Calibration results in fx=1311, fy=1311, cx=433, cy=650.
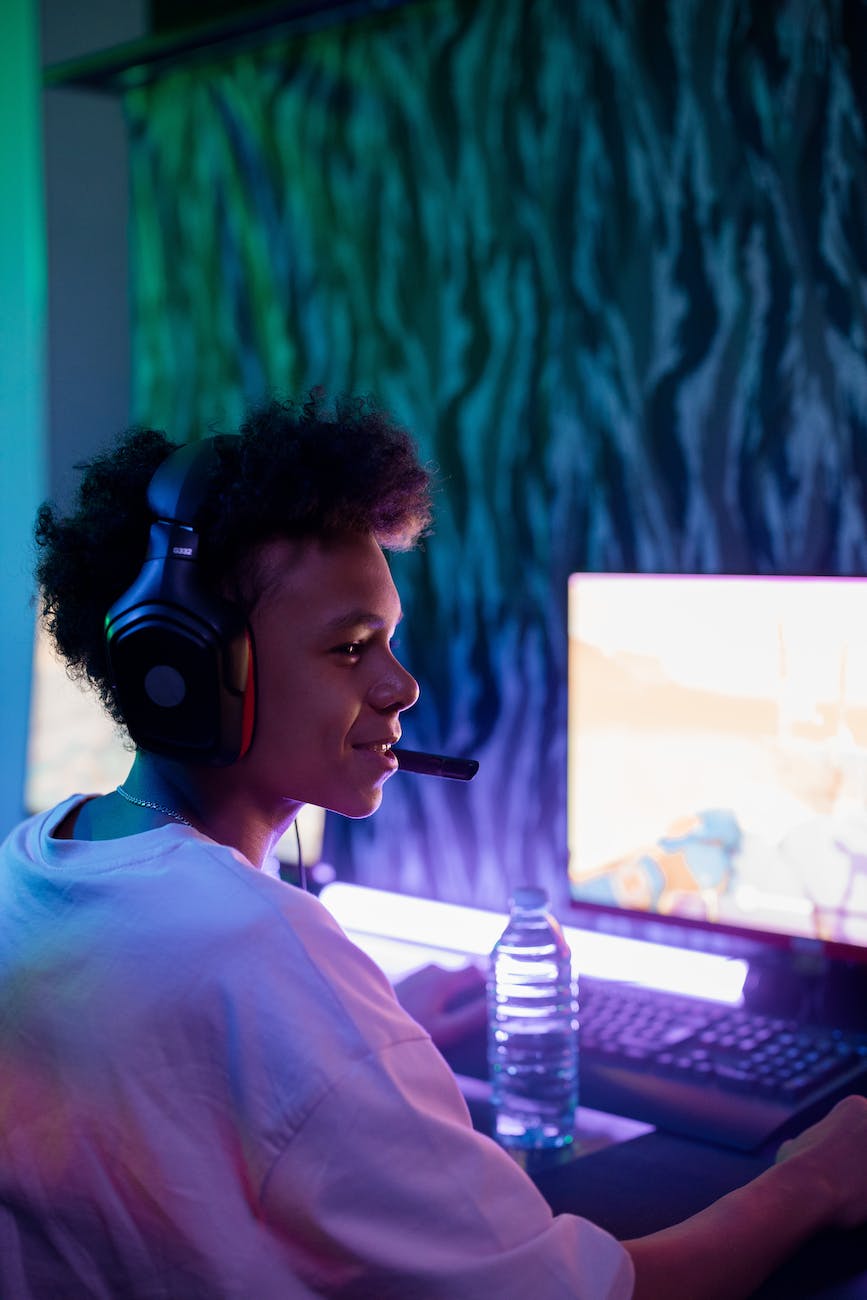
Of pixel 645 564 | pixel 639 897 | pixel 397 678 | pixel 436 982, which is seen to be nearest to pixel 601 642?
pixel 645 564

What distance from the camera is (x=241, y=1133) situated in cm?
74

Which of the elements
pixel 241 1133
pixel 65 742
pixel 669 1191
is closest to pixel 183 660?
pixel 241 1133

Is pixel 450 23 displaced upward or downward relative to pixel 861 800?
upward

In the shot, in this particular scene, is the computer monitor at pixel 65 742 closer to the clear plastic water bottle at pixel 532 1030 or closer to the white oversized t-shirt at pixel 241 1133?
the clear plastic water bottle at pixel 532 1030

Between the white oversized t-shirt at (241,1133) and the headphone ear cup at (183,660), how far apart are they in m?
0.12

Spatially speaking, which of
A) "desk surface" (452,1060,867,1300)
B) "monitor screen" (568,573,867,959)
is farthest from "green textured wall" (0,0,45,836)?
"desk surface" (452,1060,867,1300)

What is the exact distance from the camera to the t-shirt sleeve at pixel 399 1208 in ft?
2.32

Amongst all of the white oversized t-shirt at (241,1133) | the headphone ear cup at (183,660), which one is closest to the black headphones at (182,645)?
the headphone ear cup at (183,660)

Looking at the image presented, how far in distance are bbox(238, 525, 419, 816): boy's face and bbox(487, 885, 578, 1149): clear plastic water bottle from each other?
0.38 metres

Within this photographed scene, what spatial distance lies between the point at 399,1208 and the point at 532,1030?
2.05 feet

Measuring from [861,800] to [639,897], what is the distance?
0.31m

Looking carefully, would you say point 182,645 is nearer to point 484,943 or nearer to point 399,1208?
point 399,1208

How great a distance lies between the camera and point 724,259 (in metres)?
1.58

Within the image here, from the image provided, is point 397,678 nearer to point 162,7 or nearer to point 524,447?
point 524,447
